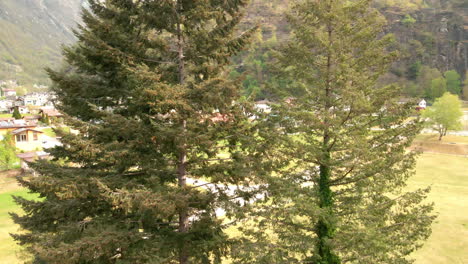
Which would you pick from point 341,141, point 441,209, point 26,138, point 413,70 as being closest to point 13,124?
point 26,138

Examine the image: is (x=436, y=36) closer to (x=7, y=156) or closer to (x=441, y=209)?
(x=441, y=209)

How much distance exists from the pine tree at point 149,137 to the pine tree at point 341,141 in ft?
4.16

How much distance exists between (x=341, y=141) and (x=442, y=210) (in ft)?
61.9

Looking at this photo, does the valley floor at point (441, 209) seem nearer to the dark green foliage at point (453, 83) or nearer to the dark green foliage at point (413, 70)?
the dark green foliage at point (453, 83)

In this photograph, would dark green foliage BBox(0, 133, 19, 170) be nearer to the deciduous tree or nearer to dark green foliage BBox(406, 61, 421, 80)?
the deciduous tree

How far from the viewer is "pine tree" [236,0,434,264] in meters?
7.43

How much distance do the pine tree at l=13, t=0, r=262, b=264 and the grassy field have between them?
608 centimetres

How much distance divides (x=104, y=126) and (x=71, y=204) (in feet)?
7.74

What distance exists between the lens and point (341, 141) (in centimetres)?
739

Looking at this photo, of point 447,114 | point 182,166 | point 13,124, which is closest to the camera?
point 182,166

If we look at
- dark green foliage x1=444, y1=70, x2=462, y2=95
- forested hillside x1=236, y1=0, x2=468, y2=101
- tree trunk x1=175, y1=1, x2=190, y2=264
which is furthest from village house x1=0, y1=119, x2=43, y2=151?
dark green foliage x1=444, y1=70, x2=462, y2=95

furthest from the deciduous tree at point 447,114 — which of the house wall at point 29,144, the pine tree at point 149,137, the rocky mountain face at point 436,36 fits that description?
→ the house wall at point 29,144

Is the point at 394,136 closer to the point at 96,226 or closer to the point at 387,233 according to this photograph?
the point at 387,233

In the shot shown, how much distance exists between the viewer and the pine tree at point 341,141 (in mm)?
7426
